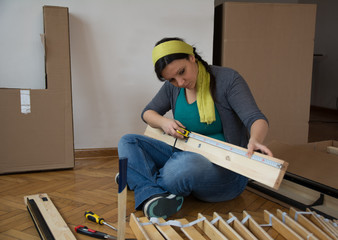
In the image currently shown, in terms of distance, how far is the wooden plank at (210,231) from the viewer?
1209mm

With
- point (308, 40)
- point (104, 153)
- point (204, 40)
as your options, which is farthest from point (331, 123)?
point (104, 153)

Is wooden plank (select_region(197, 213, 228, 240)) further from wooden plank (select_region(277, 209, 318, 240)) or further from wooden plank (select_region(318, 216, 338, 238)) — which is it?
wooden plank (select_region(318, 216, 338, 238))

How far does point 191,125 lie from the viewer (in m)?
1.58

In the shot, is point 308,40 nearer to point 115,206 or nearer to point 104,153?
point 104,153

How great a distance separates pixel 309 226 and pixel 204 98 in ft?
2.27

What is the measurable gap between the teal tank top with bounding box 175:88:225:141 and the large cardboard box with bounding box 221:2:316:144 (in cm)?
112

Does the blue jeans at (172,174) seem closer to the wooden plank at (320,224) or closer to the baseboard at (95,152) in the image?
the wooden plank at (320,224)

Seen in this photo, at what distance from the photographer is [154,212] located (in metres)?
1.41

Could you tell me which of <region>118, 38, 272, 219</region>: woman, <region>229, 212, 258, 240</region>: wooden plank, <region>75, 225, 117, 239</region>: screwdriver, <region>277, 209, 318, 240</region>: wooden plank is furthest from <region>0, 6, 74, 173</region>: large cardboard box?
<region>277, 209, 318, 240</region>: wooden plank

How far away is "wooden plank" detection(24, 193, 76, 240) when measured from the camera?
1254 mm

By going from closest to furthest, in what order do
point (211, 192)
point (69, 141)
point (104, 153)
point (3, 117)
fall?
point (211, 192) → point (3, 117) → point (69, 141) → point (104, 153)

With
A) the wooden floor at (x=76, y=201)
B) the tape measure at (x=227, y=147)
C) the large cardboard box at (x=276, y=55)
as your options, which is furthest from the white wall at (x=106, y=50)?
the tape measure at (x=227, y=147)

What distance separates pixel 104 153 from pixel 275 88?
149 centimetres

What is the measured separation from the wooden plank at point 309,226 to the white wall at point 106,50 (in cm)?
151
